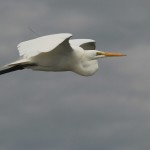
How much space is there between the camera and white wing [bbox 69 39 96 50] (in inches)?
1471

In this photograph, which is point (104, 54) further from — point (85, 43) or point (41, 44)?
point (41, 44)

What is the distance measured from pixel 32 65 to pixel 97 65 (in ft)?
7.36

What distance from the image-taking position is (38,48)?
3269cm

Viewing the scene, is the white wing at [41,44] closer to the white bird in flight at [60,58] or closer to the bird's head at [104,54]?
the white bird in flight at [60,58]

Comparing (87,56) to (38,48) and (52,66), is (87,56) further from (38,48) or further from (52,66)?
(38,48)

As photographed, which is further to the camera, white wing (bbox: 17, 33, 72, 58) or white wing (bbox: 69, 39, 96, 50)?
white wing (bbox: 69, 39, 96, 50)

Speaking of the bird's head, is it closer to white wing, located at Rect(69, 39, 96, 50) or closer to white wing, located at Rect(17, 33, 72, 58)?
white wing, located at Rect(69, 39, 96, 50)

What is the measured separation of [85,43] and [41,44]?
5291 millimetres

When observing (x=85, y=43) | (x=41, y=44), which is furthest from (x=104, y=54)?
(x=41, y=44)

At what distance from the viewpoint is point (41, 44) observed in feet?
109

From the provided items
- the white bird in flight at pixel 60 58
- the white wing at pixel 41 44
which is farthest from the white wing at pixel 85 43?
the white wing at pixel 41 44

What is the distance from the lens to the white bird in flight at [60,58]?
33.5 meters

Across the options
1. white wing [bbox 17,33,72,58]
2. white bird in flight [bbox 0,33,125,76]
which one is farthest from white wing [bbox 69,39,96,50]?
white wing [bbox 17,33,72,58]

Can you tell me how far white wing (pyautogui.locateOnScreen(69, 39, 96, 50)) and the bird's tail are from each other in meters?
1.94
